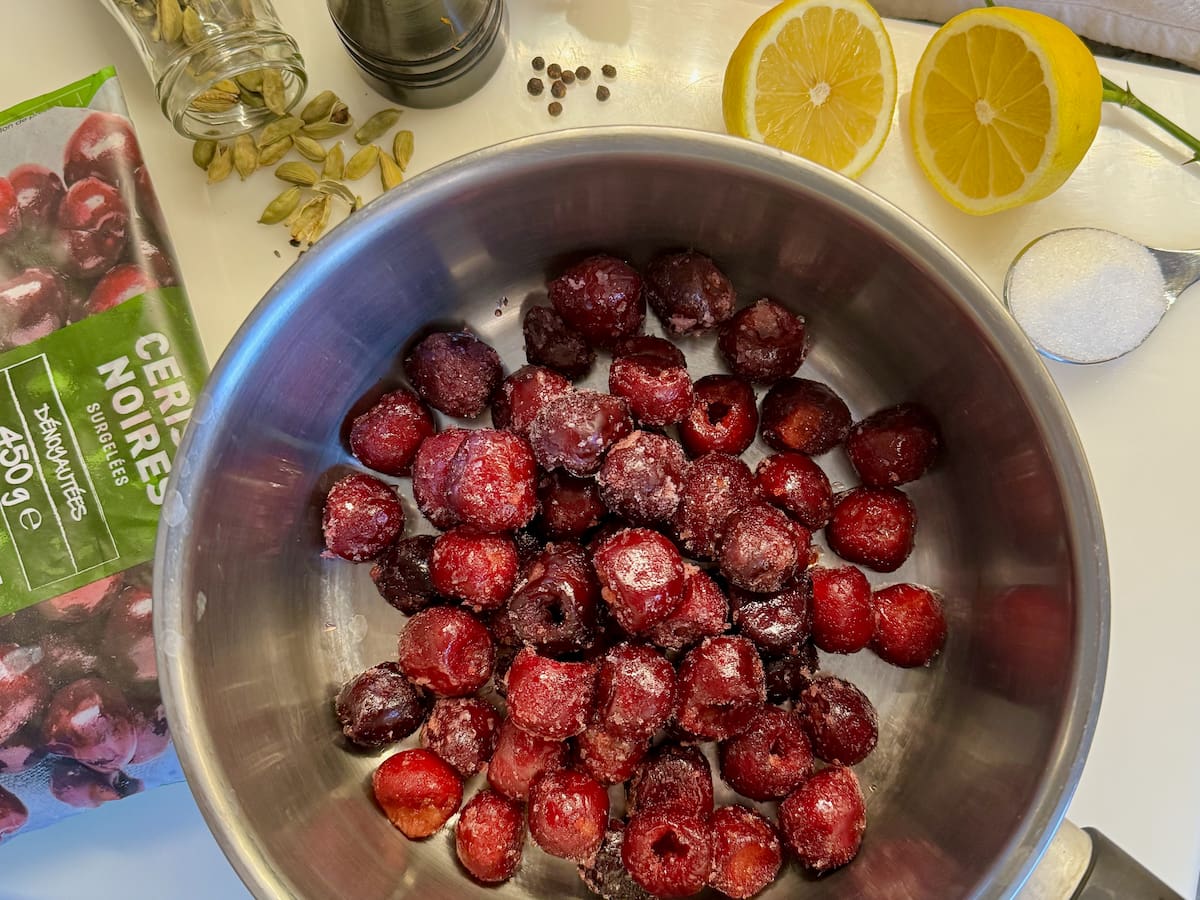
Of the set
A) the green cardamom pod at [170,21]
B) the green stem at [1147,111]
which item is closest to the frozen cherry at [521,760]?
the green cardamom pod at [170,21]

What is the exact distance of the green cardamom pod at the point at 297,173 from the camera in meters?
1.29

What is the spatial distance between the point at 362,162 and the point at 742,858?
1.09 metres

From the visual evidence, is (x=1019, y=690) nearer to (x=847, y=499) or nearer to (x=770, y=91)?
(x=847, y=499)

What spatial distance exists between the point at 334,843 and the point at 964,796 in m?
0.77

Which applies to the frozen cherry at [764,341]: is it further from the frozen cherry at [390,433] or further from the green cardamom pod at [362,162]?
the green cardamom pod at [362,162]

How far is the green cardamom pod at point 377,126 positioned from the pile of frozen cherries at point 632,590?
0.35m

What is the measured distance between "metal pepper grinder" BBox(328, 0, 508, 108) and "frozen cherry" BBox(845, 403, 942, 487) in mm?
756

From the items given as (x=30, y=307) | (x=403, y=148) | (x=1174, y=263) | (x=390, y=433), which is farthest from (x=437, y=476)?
(x=1174, y=263)

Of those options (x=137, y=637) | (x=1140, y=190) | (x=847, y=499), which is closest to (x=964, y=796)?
(x=847, y=499)

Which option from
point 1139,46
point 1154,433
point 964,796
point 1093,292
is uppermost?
point 1139,46

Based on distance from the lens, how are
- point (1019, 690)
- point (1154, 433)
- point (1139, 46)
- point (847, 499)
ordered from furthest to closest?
point (1139, 46)
point (1154, 433)
point (847, 499)
point (1019, 690)

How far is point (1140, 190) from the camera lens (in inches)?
52.3

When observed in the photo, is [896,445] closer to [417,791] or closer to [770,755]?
[770,755]

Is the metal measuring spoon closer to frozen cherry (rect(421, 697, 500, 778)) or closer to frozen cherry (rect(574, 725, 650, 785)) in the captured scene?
frozen cherry (rect(574, 725, 650, 785))
